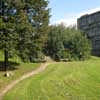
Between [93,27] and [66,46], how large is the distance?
25.7m

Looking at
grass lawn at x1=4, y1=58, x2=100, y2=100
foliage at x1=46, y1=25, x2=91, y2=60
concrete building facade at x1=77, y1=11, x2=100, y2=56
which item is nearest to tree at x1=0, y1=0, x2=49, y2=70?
grass lawn at x1=4, y1=58, x2=100, y2=100

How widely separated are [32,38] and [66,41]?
97.1 feet

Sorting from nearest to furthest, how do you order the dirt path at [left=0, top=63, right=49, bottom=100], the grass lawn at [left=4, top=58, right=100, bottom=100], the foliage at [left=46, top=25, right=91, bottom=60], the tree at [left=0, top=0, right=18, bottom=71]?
the grass lawn at [left=4, top=58, right=100, bottom=100], the dirt path at [left=0, top=63, right=49, bottom=100], the tree at [left=0, top=0, right=18, bottom=71], the foliage at [left=46, top=25, right=91, bottom=60]

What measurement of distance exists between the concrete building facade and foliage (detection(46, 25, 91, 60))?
1984 centimetres

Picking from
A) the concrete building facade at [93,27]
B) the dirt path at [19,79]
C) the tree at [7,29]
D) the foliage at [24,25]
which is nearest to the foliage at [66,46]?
the concrete building facade at [93,27]

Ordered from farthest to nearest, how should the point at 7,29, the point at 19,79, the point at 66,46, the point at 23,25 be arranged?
1. the point at 66,46
2. the point at 23,25
3. the point at 7,29
4. the point at 19,79

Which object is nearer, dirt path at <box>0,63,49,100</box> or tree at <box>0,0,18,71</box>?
dirt path at <box>0,63,49,100</box>

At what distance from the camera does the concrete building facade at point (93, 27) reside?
239 ft

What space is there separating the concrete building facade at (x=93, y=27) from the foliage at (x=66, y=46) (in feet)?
65.1

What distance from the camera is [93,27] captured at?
76188 millimetres

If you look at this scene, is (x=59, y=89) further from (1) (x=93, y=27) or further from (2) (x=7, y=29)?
(1) (x=93, y=27)

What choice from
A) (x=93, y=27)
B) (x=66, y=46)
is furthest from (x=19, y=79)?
(x=93, y=27)

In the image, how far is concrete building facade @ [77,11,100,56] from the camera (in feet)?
239

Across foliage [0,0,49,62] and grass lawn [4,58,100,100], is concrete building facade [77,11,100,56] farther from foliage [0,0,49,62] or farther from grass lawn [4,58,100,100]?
grass lawn [4,58,100,100]
